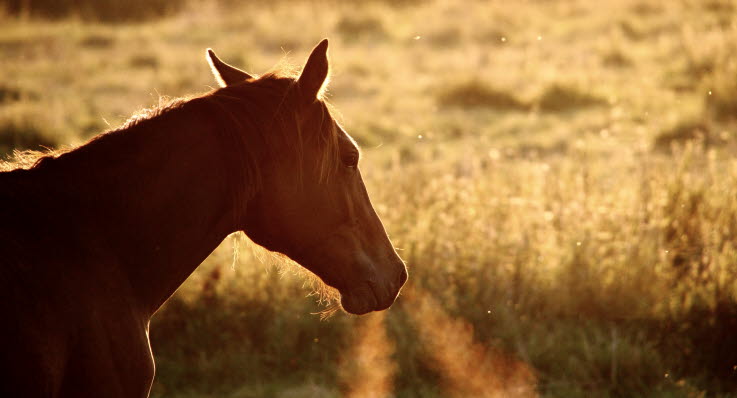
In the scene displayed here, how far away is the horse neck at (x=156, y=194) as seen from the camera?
265 cm

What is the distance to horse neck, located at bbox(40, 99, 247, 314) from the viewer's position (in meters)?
2.65

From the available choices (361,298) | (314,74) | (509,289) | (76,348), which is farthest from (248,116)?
(509,289)

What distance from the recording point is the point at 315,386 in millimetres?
4949

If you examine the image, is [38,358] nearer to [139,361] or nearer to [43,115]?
[139,361]

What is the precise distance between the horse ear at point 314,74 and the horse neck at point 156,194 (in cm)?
30

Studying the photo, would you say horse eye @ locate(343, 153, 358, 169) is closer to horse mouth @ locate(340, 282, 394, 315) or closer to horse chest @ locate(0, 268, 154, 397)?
horse mouth @ locate(340, 282, 394, 315)

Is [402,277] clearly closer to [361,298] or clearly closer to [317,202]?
[361,298]

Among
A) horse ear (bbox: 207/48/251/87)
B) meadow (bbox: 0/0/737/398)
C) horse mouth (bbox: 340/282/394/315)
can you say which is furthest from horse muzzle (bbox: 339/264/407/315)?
horse ear (bbox: 207/48/251/87)

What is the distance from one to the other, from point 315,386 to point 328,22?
588 inches

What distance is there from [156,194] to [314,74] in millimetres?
599

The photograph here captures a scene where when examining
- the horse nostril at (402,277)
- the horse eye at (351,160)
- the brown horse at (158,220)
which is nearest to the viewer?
the brown horse at (158,220)

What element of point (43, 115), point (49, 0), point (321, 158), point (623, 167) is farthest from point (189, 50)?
point (321, 158)

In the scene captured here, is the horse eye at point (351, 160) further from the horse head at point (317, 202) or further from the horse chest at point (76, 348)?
the horse chest at point (76, 348)

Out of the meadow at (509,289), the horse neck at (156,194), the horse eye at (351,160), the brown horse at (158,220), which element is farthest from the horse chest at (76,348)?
the horse eye at (351,160)
